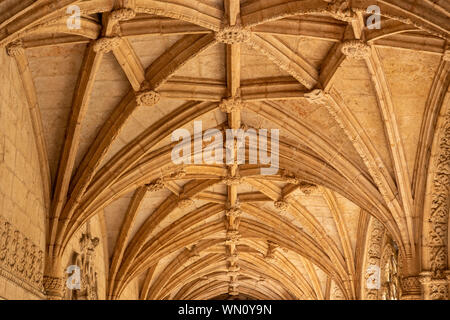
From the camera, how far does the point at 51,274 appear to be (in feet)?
39.5

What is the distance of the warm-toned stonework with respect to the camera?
392 inches

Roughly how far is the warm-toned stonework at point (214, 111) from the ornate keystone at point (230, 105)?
28 mm

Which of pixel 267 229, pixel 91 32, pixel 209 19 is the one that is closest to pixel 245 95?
pixel 209 19

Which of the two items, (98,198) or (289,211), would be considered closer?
(98,198)

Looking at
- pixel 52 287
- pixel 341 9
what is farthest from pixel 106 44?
pixel 52 287

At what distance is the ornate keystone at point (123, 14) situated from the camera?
31.3 feet

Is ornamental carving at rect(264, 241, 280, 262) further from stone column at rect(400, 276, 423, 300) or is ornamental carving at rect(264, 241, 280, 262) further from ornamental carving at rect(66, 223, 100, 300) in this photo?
stone column at rect(400, 276, 423, 300)

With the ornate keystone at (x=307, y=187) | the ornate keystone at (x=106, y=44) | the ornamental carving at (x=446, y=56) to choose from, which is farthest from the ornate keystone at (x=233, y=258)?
the ornamental carving at (x=446, y=56)

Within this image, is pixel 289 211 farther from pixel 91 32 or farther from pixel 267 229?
pixel 91 32

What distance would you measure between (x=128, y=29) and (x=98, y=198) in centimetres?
384

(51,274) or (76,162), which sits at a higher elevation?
(76,162)

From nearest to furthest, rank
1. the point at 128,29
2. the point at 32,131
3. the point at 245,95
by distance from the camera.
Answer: the point at 128,29
the point at 32,131
the point at 245,95

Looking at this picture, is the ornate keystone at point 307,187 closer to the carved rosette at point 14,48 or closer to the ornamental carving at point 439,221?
the ornamental carving at point 439,221

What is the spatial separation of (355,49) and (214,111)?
358 cm
